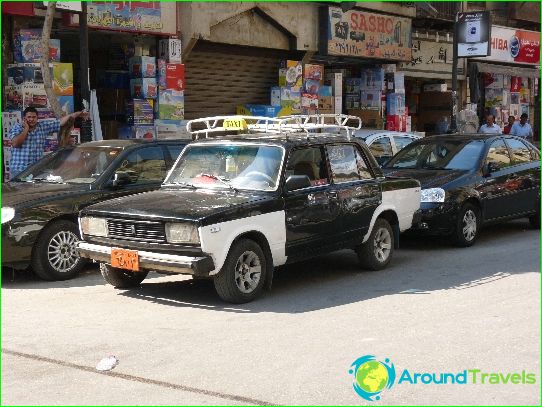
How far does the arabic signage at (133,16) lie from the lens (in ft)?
46.3

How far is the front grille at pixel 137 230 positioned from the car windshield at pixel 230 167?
101 cm

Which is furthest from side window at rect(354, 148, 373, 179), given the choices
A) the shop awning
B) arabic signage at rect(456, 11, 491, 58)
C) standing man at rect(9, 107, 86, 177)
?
the shop awning

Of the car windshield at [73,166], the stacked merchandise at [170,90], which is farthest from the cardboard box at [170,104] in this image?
the car windshield at [73,166]

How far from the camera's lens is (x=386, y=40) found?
21.3m

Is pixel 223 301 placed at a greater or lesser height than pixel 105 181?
lesser

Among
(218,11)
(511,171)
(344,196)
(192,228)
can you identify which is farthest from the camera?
(218,11)

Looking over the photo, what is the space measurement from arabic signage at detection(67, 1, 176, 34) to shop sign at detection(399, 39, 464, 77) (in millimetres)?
8998

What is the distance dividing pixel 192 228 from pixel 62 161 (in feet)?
11.4

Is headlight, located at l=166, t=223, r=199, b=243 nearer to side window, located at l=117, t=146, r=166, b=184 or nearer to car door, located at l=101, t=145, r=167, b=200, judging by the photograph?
car door, located at l=101, t=145, r=167, b=200

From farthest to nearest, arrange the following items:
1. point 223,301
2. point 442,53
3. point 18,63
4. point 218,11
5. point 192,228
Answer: point 442,53, point 218,11, point 18,63, point 223,301, point 192,228

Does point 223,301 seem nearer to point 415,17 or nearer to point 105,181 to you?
point 105,181

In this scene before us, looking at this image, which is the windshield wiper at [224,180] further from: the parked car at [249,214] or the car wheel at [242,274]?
the car wheel at [242,274]

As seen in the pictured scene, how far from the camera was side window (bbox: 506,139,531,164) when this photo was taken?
1182 centimetres

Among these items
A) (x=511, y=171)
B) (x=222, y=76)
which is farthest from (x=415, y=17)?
(x=511, y=171)
